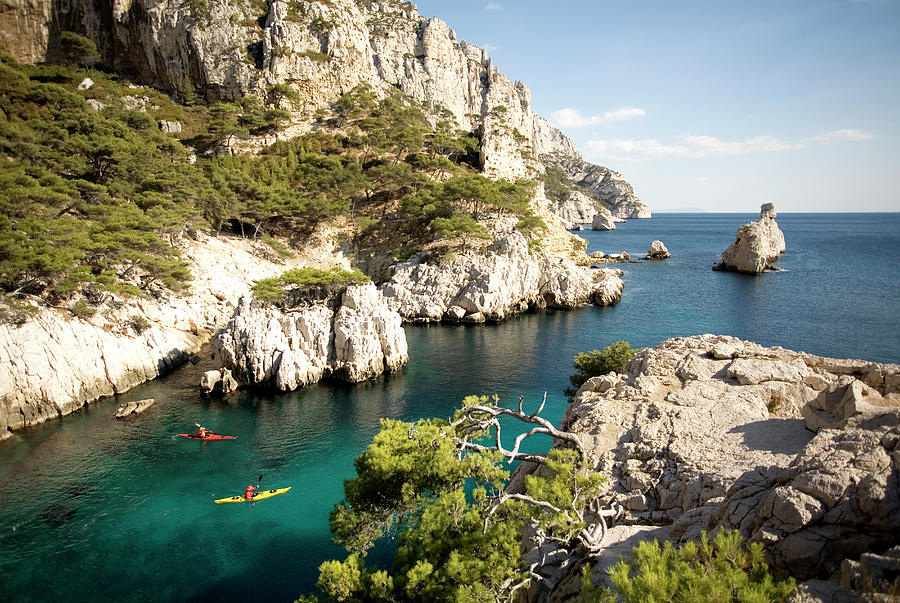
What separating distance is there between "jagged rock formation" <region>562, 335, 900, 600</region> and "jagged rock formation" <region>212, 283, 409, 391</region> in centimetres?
1787

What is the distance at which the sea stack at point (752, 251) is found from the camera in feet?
215

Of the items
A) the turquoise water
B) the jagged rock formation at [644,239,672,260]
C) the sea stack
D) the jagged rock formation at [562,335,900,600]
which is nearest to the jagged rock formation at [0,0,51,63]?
the turquoise water

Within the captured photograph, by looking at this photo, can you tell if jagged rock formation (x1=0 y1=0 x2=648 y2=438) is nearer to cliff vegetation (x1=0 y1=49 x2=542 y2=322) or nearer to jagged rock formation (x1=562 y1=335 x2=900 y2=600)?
cliff vegetation (x1=0 y1=49 x2=542 y2=322)

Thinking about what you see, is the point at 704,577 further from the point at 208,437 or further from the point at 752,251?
the point at 752,251

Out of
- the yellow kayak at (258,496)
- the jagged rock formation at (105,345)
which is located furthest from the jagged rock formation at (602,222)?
the yellow kayak at (258,496)

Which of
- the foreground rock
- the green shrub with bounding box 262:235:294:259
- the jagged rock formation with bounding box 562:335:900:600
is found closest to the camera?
the jagged rock formation with bounding box 562:335:900:600

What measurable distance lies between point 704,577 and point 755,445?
7.86m

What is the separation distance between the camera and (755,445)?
12062mm

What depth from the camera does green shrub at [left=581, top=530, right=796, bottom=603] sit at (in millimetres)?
5734

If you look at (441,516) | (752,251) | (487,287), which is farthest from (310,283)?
(752,251)

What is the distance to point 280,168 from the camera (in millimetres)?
58094

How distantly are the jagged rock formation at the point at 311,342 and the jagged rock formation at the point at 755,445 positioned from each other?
1787cm

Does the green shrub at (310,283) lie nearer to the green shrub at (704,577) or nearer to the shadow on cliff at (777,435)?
the shadow on cliff at (777,435)

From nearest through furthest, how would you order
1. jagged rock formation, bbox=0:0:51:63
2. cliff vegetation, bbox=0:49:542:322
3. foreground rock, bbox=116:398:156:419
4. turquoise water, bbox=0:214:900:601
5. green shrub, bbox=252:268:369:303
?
turquoise water, bbox=0:214:900:601 → foreground rock, bbox=116:398:156:419 → cliff vegetation, bbox=0:49:542:322 → green shrub, bbox=252:268:369:303 → jagged rock formation, bbox=0:0:51:63
